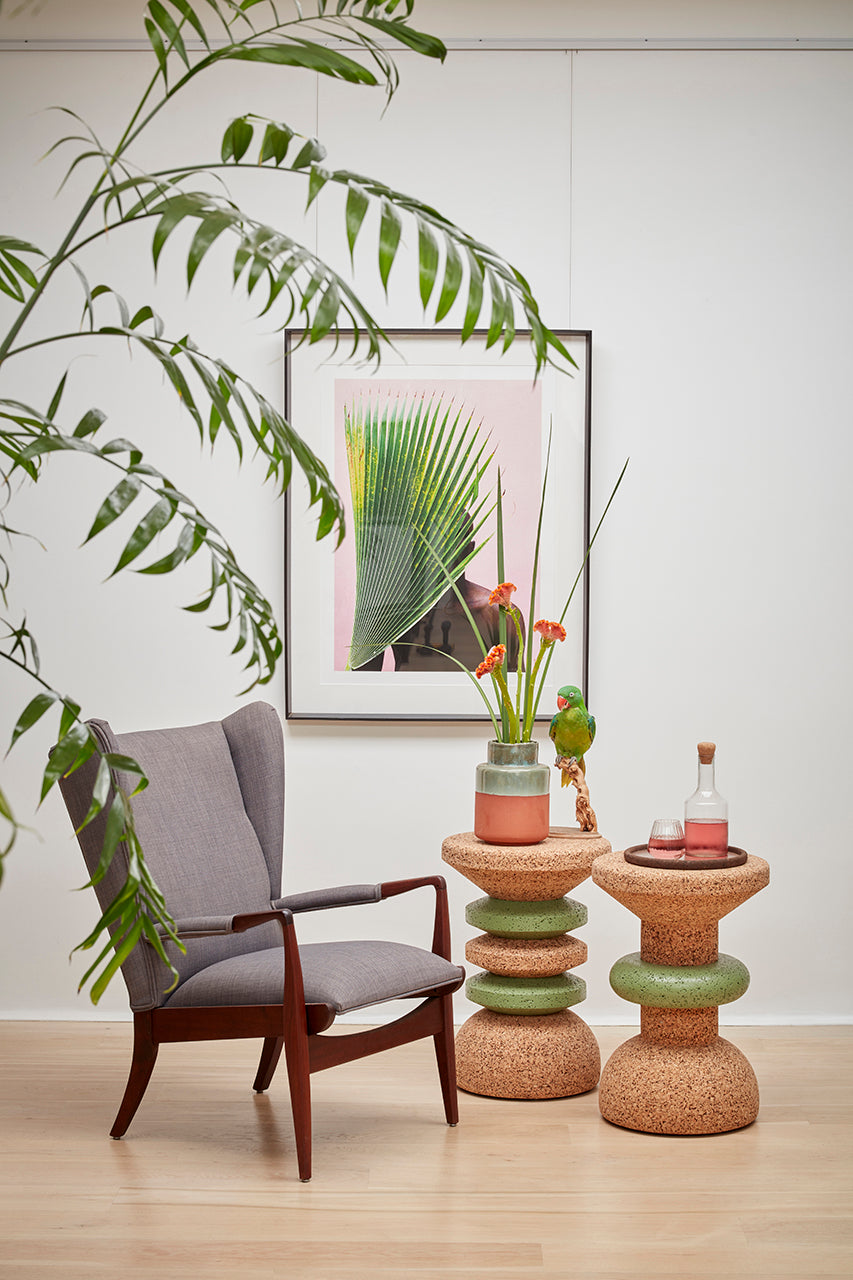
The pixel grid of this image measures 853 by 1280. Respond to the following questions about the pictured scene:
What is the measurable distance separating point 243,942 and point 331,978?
44cm

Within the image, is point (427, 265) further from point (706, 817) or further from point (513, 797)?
point (513, 797)

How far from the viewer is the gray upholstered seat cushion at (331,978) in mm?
2633

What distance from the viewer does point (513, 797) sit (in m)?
3.15

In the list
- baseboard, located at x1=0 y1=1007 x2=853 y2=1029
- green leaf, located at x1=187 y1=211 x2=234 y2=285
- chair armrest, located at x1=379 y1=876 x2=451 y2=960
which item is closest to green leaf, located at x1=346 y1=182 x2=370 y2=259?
green leaf, located at x1=187 y1=211 x2=234 y2=285

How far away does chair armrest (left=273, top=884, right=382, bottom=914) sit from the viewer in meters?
2.97

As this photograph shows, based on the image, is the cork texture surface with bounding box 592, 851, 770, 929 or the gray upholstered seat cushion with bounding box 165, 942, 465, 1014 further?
the cork texture surface with bounding box 592, 851, 770, 929

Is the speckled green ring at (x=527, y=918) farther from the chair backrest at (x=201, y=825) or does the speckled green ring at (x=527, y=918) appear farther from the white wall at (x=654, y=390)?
the white wall at (x=654, y=390)

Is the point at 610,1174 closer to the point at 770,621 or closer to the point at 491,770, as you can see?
the point at 491,770

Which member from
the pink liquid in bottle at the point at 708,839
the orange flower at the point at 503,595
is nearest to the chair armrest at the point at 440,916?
the pink liquid in bottle at the point at 708,839

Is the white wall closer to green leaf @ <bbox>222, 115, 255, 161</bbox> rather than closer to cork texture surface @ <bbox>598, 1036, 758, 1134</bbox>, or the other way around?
cork texture surface @ <bbox>598, 1036, 758, 1134</bbox>

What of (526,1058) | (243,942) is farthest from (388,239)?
(526,1058)

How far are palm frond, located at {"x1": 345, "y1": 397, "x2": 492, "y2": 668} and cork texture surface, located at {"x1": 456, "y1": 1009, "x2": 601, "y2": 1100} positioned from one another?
127 centimetres

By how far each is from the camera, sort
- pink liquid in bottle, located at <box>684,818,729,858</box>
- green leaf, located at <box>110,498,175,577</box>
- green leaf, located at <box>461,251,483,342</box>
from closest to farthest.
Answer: green leaf, located at <box>461,251,483,342</box> → green leaf, located at <box>110,498,175,577</box> → pink liquid in bottle, located at <box>684,818,729,858</box>

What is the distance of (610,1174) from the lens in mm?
2633
